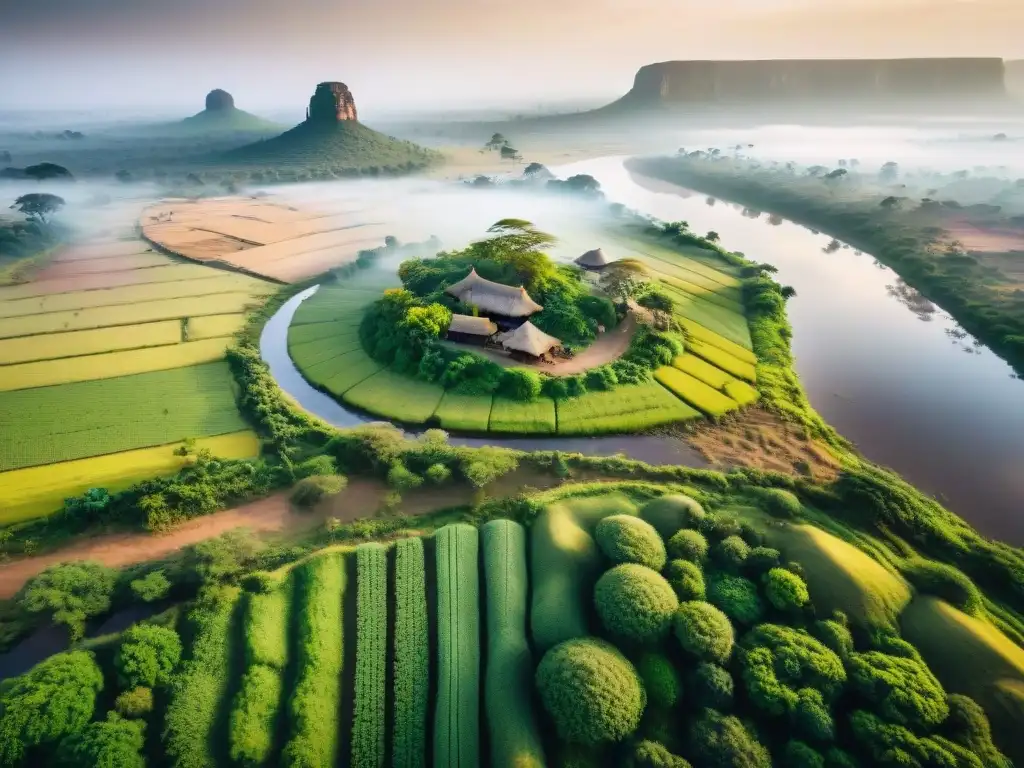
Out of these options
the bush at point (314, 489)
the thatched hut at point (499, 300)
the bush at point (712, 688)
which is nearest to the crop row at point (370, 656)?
the bush at point (314, 489)

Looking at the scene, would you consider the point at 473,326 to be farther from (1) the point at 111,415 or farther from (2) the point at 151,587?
(2) the point at 151,587

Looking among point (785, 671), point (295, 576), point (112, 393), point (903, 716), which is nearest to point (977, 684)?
point (903, 716)

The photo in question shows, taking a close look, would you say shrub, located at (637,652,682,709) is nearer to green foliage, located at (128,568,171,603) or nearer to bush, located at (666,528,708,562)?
bush, located at (666,528,708,562)

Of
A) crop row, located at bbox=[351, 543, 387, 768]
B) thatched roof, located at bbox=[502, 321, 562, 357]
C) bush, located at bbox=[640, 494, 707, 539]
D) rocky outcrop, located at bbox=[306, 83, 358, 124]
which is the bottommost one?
crop row, located at bbox=[351, 543, 387, 768]

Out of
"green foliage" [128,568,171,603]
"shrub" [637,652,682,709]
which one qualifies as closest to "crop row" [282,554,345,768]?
"green foliage" [128,568,171,603]

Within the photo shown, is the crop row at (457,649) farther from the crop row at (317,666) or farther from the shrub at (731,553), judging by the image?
the shrub at (731,553)

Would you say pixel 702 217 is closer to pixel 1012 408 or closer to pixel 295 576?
pixel 1012 408
